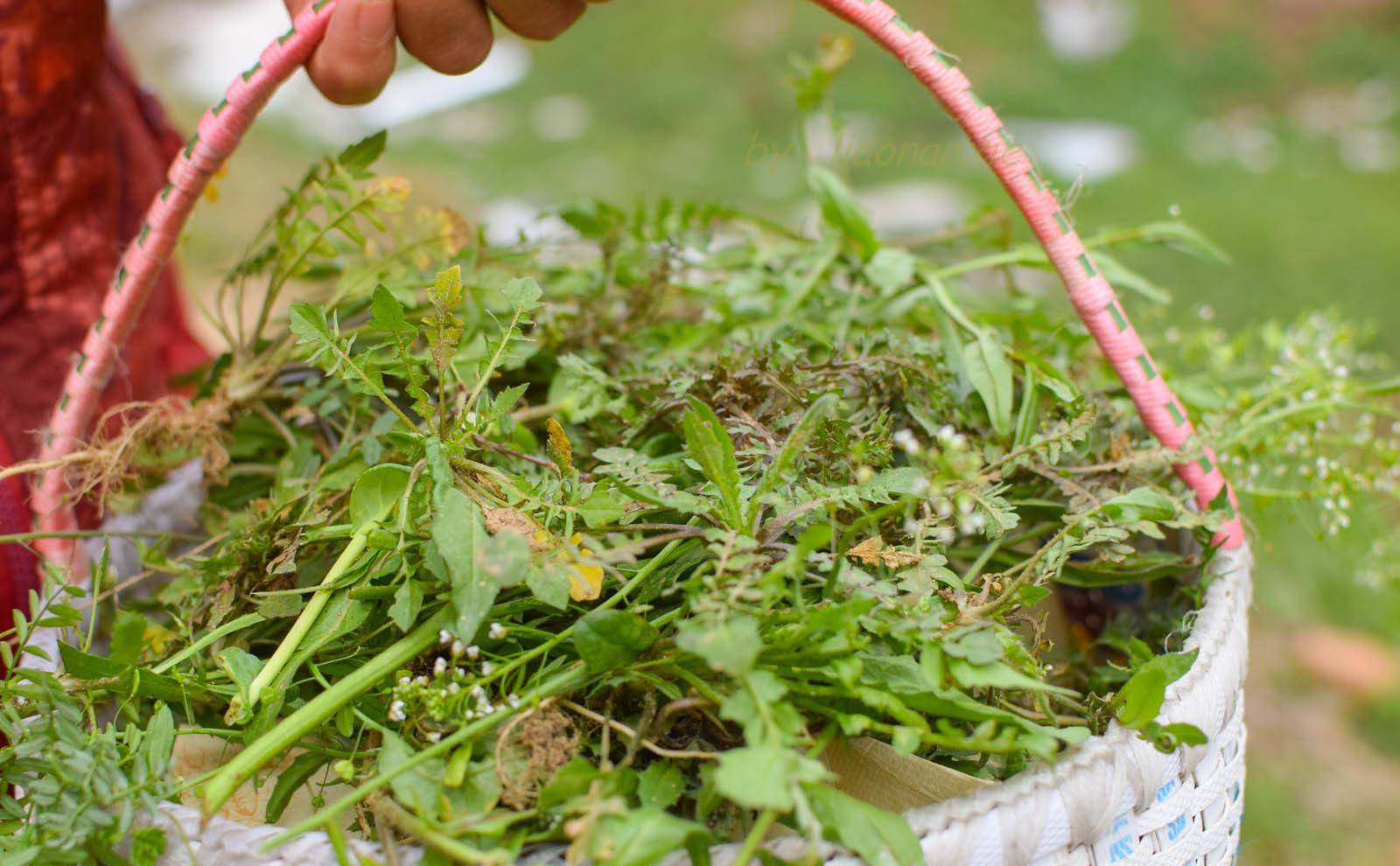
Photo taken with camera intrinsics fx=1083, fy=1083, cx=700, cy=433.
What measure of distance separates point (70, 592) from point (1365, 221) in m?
3.56

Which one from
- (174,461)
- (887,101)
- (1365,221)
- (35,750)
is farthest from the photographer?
(887,101)

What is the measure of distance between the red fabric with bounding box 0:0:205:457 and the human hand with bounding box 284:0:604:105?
0.35m

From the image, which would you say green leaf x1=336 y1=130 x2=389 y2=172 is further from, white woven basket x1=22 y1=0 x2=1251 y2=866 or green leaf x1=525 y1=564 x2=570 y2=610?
green leaf x1=525 y1=564 x2=570 y2=610

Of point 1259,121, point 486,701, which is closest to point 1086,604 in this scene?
point 486,701

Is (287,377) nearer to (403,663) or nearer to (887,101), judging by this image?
(403,663)

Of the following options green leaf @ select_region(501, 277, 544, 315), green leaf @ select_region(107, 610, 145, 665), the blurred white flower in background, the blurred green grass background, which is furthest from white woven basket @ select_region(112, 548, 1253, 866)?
the blurred white flower in background

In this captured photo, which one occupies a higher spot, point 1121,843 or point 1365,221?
point 1365,221

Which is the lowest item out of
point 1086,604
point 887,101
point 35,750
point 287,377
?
point 35,750

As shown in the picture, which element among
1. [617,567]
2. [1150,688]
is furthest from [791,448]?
[1150,688]

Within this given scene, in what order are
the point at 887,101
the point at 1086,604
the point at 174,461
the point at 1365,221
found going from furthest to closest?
the point at 887,101
the point at 1365,221
the point at 1086,604
the point at 174,461

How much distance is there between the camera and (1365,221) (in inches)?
127

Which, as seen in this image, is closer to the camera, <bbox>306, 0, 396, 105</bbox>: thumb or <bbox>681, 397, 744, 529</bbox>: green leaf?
<bbox>681, 397, 744, 529</bbox>: green leaf

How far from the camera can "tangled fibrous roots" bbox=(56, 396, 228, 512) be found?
2.83 ft

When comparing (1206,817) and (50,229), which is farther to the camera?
(50,229)
